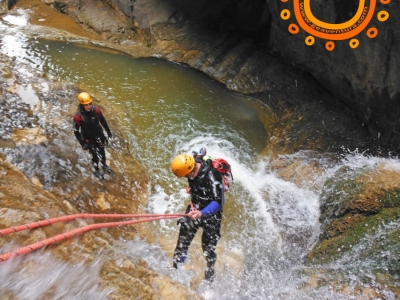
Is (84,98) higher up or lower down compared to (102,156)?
higher up

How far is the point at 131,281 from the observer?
303 centimetres

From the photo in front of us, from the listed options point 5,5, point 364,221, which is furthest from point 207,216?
point 5,5

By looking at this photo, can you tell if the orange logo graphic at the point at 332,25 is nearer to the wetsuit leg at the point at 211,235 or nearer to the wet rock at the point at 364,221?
the wet rock at the point at 364,221

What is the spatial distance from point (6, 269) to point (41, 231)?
52 cm

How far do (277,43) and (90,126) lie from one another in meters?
6.19

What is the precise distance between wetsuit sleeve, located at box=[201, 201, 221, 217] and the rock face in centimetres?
467

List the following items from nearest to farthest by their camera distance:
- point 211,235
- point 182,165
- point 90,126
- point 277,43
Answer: point 182,165
point 211,235
point 90,126
point 277,43

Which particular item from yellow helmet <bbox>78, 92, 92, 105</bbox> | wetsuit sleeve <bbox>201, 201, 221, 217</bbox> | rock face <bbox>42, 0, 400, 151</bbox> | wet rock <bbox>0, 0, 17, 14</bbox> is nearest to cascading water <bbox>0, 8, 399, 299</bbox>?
rock face <bbox>42, 0, 400, 151</bbox>

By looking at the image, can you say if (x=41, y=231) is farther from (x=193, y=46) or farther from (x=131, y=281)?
(x=193, y=46)

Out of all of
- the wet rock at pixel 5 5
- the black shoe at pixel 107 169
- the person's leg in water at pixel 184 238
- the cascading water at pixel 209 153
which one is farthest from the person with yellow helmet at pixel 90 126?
the wet rock at pixel 5 5

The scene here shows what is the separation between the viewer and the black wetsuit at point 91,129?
535 cm

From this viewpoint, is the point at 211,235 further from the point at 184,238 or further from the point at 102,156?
the point at 102,156

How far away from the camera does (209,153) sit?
24.4 feet

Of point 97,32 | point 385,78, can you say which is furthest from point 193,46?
point 385,78
